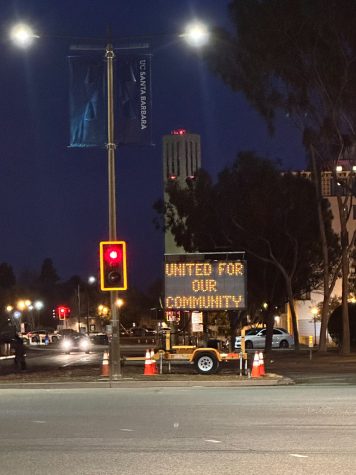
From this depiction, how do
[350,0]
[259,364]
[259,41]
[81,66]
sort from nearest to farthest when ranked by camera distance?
[81,66] → [259,364] → [350,0] → [259,41]

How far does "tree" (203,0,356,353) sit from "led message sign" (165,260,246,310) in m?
11.7

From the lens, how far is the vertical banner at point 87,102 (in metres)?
20.8

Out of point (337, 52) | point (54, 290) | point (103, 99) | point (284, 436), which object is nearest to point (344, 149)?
point (337, 52)

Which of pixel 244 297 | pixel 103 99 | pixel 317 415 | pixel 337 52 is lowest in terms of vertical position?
pixel 317 415

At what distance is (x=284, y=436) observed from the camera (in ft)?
35.4

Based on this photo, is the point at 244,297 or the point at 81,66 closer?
the point at 81,66

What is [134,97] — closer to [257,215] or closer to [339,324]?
[257,215]

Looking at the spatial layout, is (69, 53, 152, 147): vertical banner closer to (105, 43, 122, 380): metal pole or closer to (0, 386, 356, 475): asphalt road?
(105, 43, 122, 380): metal pole

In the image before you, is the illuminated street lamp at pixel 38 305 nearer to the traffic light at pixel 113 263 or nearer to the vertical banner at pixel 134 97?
the traffic light at pixel 113 263

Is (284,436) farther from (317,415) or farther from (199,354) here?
(199,354)

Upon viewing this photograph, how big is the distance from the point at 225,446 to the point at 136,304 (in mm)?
125126

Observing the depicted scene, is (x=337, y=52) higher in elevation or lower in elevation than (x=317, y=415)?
higher

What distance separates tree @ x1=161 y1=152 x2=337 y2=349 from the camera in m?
39.7

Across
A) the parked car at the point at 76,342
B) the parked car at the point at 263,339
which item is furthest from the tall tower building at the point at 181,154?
the parked car at the point at 263,339
